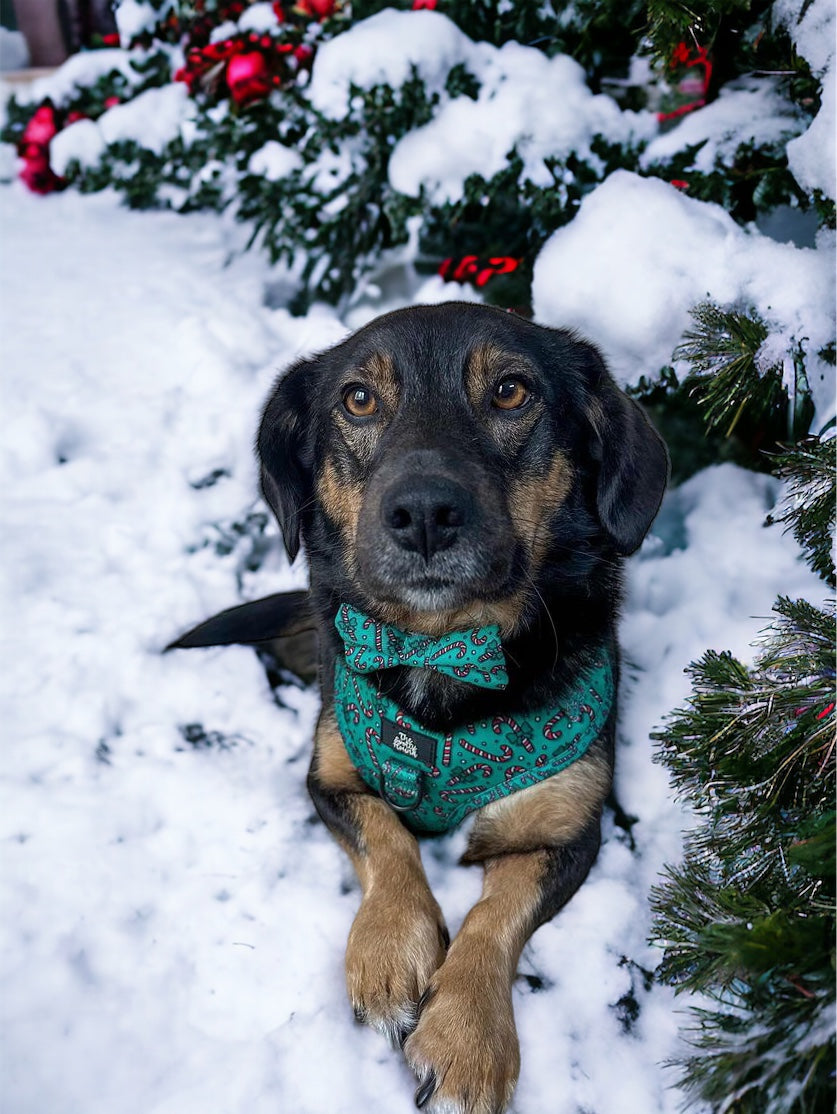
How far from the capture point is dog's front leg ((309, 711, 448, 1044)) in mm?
1868

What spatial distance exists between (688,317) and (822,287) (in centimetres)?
43

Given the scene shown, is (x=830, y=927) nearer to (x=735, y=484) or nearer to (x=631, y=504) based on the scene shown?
(x=631, y=504)

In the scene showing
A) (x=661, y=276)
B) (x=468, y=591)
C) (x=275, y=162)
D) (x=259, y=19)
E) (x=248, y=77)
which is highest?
(x=259, y=19)

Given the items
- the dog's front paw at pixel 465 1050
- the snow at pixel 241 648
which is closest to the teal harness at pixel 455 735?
the snow at pixel 241 648

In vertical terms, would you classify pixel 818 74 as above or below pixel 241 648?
above

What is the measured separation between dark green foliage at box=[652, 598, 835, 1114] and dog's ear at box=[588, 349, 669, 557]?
0.50 metres

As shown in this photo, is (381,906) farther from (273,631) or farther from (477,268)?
(477,268)

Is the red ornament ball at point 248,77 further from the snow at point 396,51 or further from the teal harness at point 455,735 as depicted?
the teal harness at point 455,735

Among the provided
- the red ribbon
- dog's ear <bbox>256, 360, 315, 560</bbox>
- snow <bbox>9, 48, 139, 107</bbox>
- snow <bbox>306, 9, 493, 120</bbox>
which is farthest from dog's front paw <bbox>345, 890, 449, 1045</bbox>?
snow <bbox>9, 48, 139, 107</bbox>

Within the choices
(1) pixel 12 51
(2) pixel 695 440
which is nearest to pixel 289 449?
(2) pixel 695 440

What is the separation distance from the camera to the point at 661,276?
8.74ft

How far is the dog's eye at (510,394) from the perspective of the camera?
234 centimetres

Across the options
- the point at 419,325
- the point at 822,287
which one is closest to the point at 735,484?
the point at 822,287

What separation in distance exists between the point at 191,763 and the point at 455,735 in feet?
2.84
